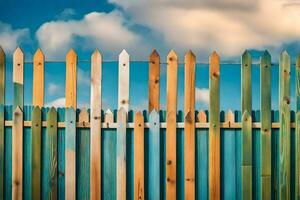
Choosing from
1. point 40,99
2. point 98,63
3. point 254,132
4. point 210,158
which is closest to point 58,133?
point 40,99

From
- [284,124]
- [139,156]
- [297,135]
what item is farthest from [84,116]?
[297,135]

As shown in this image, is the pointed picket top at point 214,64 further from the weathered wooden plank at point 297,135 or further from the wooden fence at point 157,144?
the weathered wooden plank at point 297,135

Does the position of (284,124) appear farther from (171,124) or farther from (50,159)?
(50,159)

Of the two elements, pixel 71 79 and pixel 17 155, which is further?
pixel 17 155

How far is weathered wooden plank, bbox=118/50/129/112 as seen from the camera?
7602 millimetres

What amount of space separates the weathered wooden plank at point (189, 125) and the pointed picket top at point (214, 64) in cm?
23

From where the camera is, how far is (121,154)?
7664mm

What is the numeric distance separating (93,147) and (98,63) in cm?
117

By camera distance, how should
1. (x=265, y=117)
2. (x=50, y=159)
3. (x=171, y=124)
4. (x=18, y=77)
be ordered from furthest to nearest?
(x=18, y=77)
(x=50, y=159)
(x=265, y=117)
(x=171, y=124)

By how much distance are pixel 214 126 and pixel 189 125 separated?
1.13 feet

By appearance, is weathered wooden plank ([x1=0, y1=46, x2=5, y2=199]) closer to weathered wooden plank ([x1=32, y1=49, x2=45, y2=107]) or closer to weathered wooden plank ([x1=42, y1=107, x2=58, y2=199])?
weathered wooden plank ([x1=32, y1=49, x2=45, y2=107])

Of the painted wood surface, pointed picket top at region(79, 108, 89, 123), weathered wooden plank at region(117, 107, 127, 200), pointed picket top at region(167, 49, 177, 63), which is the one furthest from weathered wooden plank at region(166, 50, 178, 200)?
pointed picket top at region(79, 108, 89, 123)

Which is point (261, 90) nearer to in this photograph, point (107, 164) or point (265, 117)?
point (265, 117)

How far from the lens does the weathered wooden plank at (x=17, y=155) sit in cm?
789
